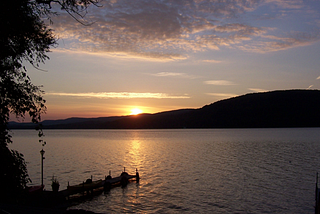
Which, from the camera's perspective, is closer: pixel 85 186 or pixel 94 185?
pixel 85 186

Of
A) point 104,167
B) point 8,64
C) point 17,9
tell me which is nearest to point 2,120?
point 8,64

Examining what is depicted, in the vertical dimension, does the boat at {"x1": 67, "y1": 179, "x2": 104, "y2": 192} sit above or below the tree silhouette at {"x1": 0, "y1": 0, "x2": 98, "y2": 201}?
below

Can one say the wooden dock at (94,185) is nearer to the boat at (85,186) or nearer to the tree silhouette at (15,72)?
the boat at (85,186)

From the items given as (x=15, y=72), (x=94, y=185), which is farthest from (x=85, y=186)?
(x=15, y=72)

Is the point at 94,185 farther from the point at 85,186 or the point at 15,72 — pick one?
the point at 15,72

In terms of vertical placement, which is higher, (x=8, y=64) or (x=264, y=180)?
(x=8, y=64)

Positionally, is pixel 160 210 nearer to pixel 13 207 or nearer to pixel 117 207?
pixel 117 207

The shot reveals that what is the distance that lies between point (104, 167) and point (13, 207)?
3855 centimetres

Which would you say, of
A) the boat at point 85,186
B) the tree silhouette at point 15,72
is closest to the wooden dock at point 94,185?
the boat at point 85,186

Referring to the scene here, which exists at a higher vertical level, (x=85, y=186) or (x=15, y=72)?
(x=15, y=72)

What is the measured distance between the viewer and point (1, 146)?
1034 cm

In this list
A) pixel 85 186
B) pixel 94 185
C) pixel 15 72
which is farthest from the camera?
pixel 94 185

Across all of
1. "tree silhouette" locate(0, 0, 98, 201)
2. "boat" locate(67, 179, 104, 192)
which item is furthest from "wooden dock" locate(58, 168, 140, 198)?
"tree silhouette" locate(0, 0, 98, 201)

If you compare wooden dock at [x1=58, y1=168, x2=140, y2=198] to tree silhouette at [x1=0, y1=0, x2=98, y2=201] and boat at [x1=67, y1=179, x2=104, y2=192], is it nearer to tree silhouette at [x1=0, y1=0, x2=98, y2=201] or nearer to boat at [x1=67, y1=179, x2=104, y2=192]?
boat at [x1=67, y1=179, x2=104, y2=192]
